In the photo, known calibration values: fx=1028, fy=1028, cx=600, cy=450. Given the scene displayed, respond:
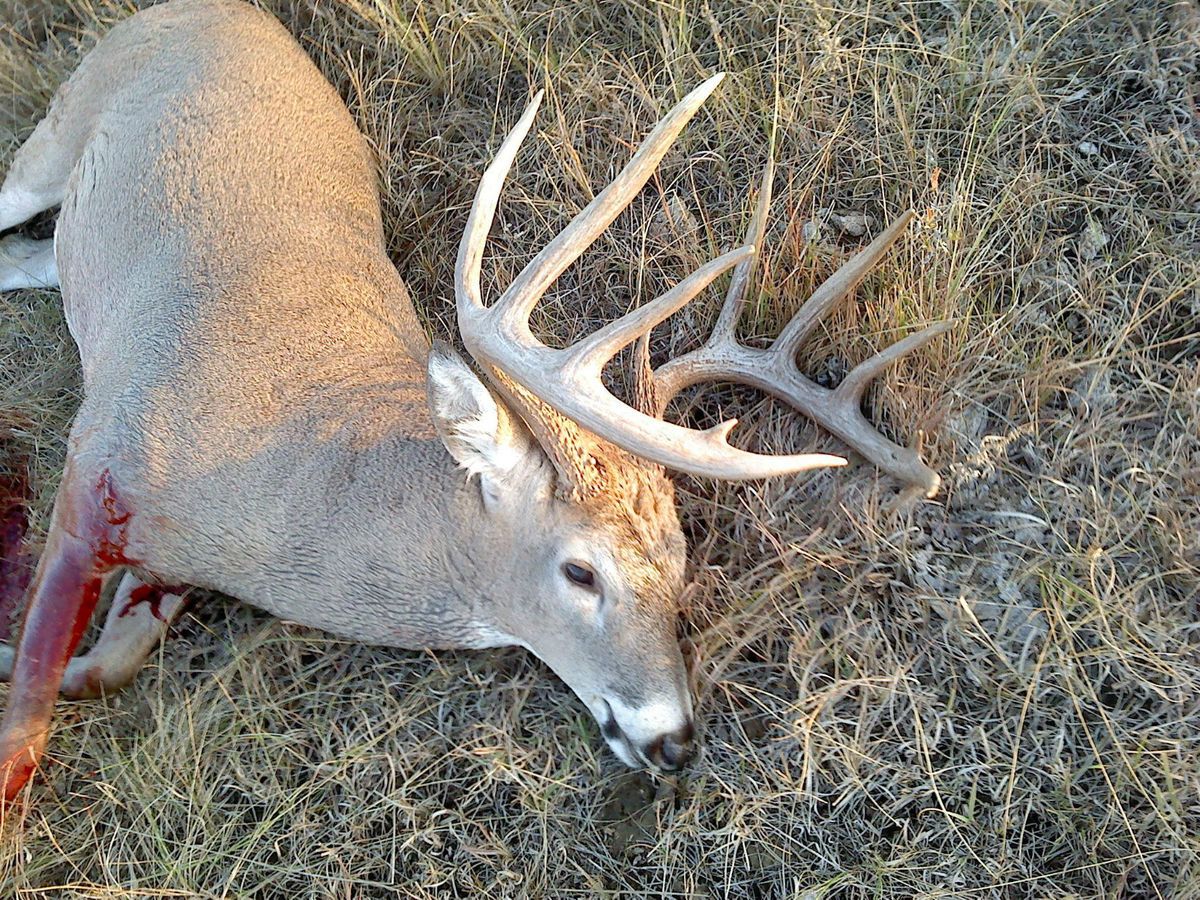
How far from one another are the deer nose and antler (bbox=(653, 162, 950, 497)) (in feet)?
2.82

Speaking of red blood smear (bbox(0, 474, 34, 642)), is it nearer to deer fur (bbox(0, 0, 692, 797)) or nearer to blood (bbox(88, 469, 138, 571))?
deer fur (bbox(0, 0, 692, 797))

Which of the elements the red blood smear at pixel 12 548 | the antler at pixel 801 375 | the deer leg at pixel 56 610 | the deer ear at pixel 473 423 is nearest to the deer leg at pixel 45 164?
the red blood smear at pixel 12 548

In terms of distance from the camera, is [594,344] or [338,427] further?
[338,427]

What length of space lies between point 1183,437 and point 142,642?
309cm

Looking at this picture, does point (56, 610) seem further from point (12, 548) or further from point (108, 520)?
point (12, 548)

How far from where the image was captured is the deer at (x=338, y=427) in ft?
7.91

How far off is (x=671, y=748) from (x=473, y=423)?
0.94m

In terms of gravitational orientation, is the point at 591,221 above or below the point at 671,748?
above

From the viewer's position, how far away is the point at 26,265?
399cm

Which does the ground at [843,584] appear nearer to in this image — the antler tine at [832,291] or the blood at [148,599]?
the blood at [148,599]

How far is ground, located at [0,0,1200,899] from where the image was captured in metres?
2.68

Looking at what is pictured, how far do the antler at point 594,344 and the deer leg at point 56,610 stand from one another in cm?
118

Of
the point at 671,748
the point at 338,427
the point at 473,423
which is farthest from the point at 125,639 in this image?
the point at 671,748

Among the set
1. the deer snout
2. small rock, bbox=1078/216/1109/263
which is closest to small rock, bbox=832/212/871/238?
small rock, bbox=1078/216/1109/263
